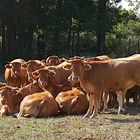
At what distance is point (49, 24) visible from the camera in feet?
115

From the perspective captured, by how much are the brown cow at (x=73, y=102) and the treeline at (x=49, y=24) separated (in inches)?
747

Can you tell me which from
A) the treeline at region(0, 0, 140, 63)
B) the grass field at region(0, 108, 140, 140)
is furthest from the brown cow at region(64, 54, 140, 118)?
the treeline at region(0, 0, 140, 63)

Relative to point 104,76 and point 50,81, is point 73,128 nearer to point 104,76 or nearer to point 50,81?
point 104,76

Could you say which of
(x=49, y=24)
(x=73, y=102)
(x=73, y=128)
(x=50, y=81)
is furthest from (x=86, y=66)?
(x=49, y=24)

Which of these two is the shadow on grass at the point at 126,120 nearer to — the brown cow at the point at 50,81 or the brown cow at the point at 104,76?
the brown cow at the point at 104,76

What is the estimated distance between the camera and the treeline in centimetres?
3375

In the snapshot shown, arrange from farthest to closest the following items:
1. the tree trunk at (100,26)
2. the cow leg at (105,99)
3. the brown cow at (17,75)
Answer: the tree trunk at (100,26)
the brown cow at (17,75)
the cow leg at (105,99)

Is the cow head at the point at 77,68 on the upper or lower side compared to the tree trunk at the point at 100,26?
lower

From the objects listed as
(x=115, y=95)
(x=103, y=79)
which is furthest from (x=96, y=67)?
(x=115, y=95)

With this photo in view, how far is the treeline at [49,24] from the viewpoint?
3375 centimetres

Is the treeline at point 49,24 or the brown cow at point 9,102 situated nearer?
the brown cow at point 9,102

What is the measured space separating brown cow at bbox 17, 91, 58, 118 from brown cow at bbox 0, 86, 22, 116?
2.35 feet

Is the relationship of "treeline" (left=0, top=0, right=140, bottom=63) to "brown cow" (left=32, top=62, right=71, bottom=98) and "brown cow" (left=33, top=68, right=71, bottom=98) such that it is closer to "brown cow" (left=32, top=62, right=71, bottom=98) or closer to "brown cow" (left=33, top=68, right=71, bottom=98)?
"brown cow" (left=32, top=62, right=71, bottom=98)

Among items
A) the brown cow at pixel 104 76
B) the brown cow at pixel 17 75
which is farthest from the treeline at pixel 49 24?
the brown cow at pixel 104 76
